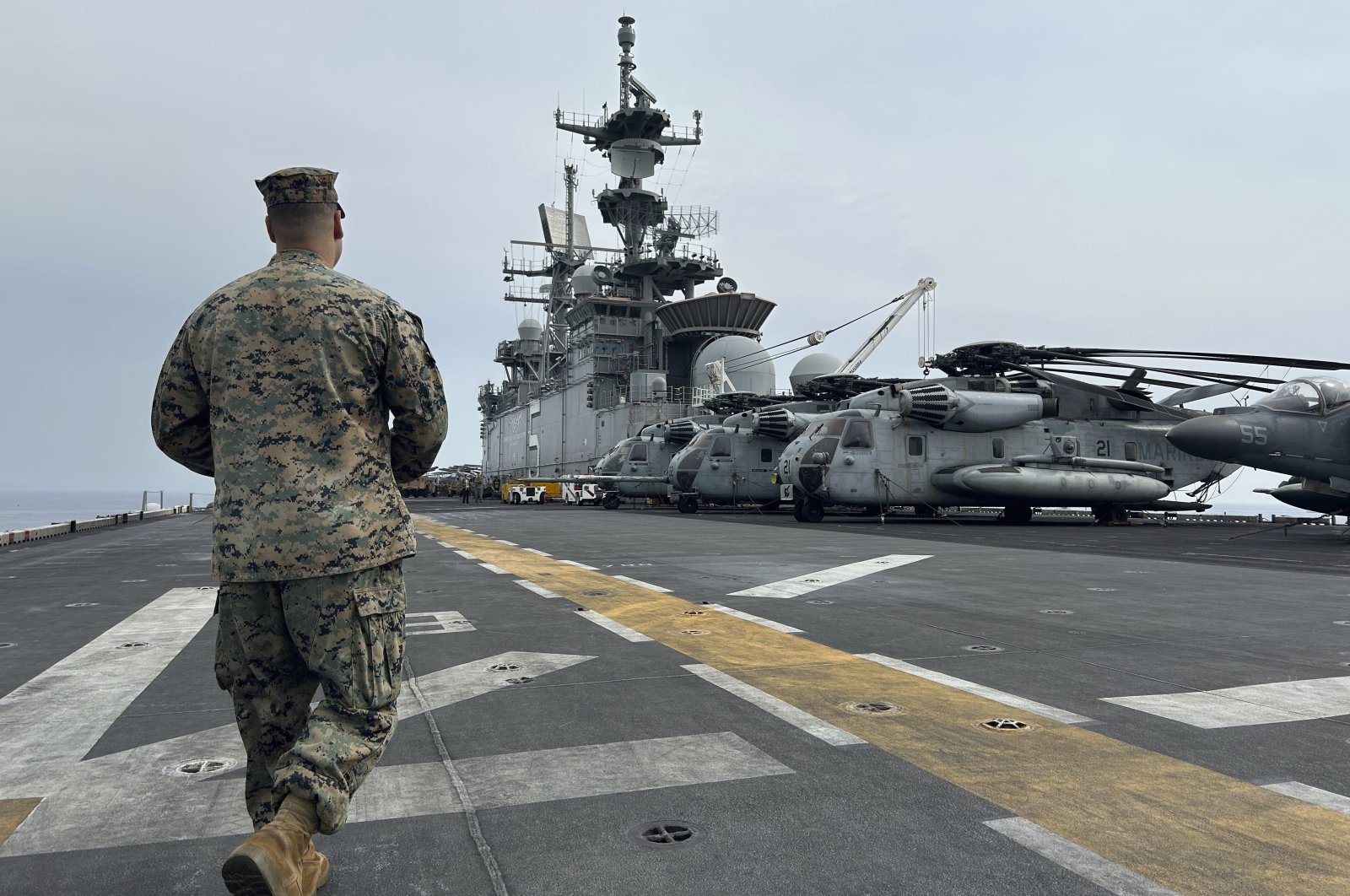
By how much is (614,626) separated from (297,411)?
465 cm

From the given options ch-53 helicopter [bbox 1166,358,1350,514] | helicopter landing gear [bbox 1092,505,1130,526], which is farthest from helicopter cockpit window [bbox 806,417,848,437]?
ch-53 helicopter [bbox 1166,358,1350,514]

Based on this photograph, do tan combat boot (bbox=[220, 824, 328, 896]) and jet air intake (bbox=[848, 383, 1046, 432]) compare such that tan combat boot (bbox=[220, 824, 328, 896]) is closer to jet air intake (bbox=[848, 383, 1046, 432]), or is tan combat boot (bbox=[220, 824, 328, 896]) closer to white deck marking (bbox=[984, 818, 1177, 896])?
white deck marking (bbox=[984, 818, 1177, 896])

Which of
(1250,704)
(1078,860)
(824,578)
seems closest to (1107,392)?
(824,578)

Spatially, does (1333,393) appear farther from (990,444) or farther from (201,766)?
(201,766)

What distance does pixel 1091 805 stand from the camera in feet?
9.90

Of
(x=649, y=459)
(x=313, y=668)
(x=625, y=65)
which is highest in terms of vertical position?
(x=625, y=65)

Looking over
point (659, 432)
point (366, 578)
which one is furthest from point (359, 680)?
point (659, 432)

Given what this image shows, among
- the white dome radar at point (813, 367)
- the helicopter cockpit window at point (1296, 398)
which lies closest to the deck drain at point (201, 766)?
the helicopter cockpit window at point (1296, 398)

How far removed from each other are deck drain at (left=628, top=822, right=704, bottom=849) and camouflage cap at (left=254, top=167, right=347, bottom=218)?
7.67ft

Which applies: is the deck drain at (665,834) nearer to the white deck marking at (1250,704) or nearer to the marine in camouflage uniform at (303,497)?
the marine in camouflage uniform at (303,497)

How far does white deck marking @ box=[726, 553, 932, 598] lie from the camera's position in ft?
29.0

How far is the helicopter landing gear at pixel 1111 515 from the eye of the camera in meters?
24.9

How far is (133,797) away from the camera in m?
3.19

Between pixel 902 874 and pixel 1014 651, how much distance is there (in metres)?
3.69
